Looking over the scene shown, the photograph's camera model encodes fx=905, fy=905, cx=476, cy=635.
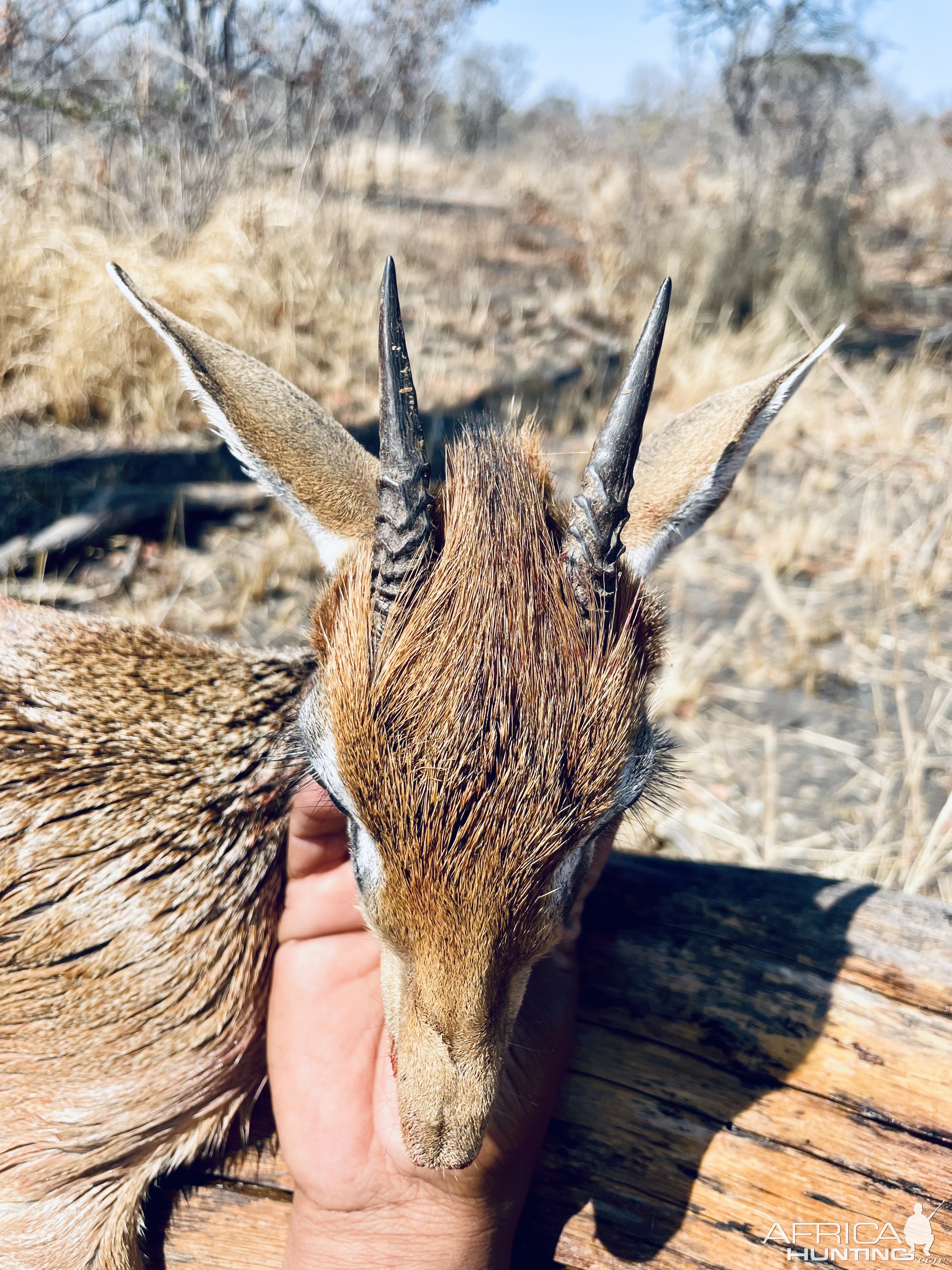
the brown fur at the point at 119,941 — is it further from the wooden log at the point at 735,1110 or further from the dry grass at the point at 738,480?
the dry grass at the point at 738,480

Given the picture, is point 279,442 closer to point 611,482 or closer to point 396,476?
point 396,476

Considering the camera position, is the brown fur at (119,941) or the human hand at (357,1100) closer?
the human hand at (357,1100)

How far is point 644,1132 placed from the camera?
2451 mm

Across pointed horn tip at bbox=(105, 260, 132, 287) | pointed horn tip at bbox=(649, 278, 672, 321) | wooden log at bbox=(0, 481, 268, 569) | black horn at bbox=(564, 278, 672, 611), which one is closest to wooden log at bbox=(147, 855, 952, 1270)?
black horn at bbox=(564, 278, 672, 611)

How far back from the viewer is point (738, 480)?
26.0 feet

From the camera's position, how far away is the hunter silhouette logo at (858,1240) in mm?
2229

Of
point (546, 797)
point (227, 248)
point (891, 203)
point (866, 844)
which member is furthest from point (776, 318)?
point (891, 203)

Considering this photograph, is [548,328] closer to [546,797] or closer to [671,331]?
[671,331]

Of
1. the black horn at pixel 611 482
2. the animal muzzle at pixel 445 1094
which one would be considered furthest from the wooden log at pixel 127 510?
the animal muzzle at pixel 445 1094

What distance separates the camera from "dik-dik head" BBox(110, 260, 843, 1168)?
1745mm

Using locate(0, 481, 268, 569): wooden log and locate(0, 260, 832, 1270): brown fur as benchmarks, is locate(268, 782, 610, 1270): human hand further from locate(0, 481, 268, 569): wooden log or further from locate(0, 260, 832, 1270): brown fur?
locate(0, 481, 268, 569): wooden log

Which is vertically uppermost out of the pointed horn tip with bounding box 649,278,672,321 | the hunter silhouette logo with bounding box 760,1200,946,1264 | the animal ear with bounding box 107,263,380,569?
the pointed horn tip with bounding box 649,278,672,321

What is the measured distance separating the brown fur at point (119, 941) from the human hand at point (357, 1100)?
0.15 metres

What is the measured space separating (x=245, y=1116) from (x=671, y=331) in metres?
8.67
